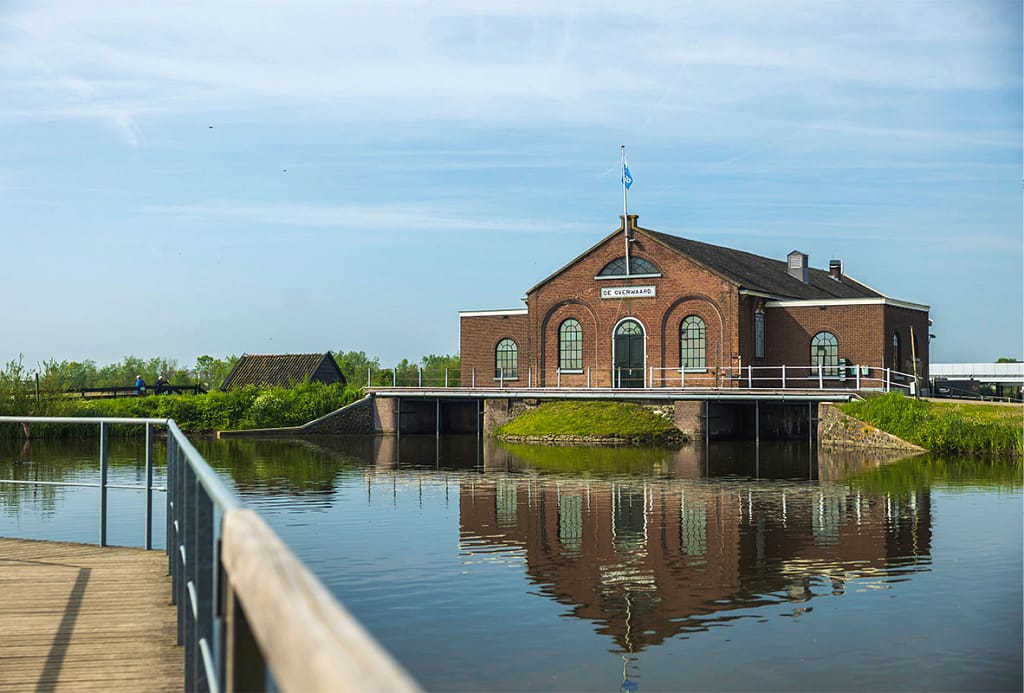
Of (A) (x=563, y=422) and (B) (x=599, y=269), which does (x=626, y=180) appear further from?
(A) (x=563, y=422)

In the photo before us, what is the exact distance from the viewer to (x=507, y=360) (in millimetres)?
45906

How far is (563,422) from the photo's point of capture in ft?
125

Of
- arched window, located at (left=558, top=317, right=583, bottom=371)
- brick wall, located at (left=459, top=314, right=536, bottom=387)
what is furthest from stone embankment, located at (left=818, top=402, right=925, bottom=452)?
brick wall, located at (left=459, top=314, right=536, bottom=387)

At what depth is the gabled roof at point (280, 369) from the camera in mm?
58156

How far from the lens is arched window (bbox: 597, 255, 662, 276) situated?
4166cm

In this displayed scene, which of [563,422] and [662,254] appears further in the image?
[662,254]

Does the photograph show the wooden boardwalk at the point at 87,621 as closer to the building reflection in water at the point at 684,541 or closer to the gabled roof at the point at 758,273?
the building reflection in water at the point at 684,541

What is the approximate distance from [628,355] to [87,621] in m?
36.3

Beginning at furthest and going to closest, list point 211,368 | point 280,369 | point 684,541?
point 211,368, point 280,369, point 684,541

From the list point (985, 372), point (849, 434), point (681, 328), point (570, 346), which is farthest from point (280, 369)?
point (985, 372)

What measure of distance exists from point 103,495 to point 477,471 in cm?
1760

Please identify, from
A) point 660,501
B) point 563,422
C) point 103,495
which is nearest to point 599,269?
point 563,422

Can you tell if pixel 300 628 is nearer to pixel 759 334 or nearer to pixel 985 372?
pixel 759 334

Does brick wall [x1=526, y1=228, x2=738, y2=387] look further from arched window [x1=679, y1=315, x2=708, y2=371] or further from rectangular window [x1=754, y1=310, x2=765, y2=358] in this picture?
rectangular window [x1=754, y1=310, x2=765, y2=358]
